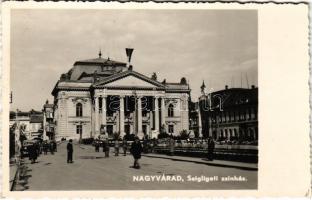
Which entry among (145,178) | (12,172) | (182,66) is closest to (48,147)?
(12,172)

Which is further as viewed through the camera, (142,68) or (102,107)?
(102,107)

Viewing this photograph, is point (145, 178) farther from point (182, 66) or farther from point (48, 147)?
point (48, 147)

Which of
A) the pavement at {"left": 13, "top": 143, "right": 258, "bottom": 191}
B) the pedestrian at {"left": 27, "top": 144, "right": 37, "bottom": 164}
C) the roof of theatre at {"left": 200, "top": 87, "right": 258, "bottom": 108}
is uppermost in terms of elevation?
the roof of theatre at {"left": 200, "top": 87, "right": 258, "bottom": 108}

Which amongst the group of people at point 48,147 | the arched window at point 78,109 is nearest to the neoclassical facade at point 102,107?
the arched window at point 78,109

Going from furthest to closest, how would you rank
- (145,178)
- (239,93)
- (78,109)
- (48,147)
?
(78,109) < (48,147) < (239,93) < (145,178)

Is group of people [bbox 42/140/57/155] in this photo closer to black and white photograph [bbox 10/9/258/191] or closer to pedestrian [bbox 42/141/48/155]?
pedestrian [bbox 42/141/48/155]

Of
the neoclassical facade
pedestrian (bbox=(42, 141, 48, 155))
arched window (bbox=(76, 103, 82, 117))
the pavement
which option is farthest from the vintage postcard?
arched window (bbox=(76, 103, 82, 117))

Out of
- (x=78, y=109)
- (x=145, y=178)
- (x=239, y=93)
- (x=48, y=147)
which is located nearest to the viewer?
(x=145, y=178)

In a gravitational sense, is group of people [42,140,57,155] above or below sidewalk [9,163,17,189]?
above

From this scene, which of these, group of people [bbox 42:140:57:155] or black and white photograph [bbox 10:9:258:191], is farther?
group of people [bbox 42:140:57:155]

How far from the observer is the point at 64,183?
14.7 metres

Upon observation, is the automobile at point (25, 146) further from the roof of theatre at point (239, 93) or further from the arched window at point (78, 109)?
→ the arched window at point (78, 109)

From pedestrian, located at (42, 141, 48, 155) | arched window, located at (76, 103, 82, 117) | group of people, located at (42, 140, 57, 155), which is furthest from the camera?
arched window, located at (76, 103, 82, 117)

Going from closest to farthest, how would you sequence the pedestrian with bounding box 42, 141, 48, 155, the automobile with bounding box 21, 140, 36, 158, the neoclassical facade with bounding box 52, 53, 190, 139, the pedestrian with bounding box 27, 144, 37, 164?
the automobile with bounding box 21, 140, 36, 158 < the pedestrian with bounding box 27, 144, 37, 164 < the pedestrian with bounding box 42, 141, 48, 155 < the neoclassical facade with bounding box 52, 53, 190, 139
